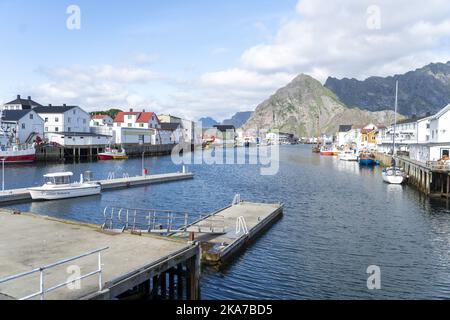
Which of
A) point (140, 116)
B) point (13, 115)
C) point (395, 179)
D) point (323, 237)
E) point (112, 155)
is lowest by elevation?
point (323, 237)

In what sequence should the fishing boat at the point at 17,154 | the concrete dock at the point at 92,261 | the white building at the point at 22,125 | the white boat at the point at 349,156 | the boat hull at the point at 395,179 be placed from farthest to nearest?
the white boat at the point at 349,156
the white building at the point at 22,125
the fishing boat at the point at 17,154
the boat hull at the point at 395,179
the concrete dock at the point at 92,261

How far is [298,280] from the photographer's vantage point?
20859 millimetres

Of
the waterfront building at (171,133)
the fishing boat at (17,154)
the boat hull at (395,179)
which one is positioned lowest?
the boat hull at (395,179)

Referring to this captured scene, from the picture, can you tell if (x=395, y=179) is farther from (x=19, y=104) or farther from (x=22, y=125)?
(x=19, y=104)

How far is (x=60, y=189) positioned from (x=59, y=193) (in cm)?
45

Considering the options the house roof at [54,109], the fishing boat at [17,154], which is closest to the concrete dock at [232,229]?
the fishing boat at [17,154]

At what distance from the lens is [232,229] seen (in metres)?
28.3

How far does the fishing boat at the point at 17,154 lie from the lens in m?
80.1

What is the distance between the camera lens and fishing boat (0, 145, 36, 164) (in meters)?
80.1

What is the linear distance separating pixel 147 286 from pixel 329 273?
10.6 metres

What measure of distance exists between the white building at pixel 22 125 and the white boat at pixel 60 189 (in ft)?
190

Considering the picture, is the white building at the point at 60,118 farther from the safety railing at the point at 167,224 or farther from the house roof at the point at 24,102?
the safety railing at the point at 167,224

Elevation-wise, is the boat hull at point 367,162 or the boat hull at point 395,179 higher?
the boat hull at point 367,162

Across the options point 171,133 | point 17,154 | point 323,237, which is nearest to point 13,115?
point 17,154
